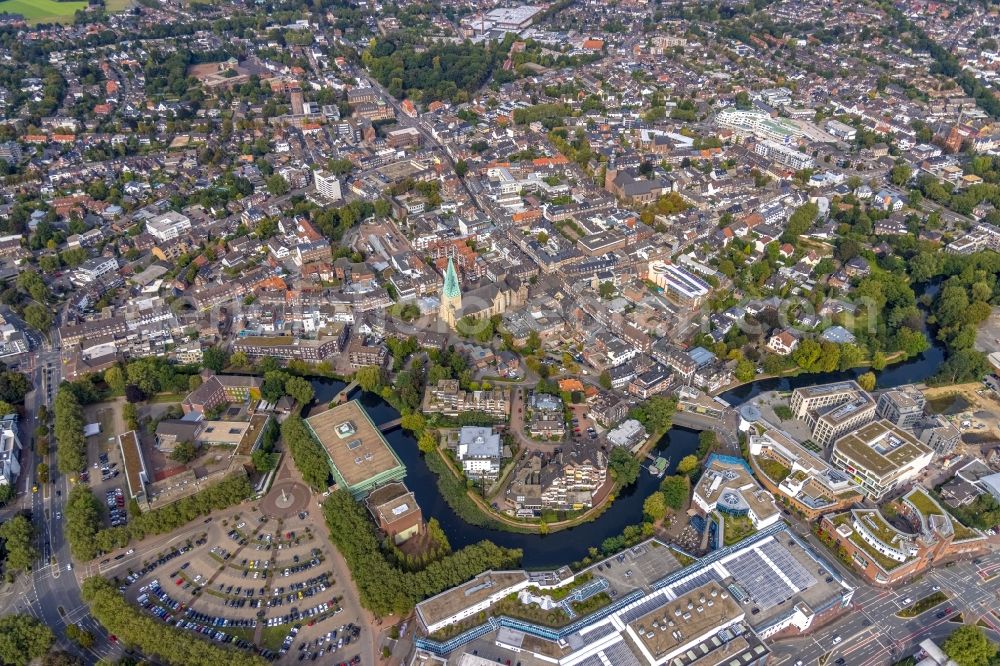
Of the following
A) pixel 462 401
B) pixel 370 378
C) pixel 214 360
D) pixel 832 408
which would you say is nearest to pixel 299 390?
pixel 370 378

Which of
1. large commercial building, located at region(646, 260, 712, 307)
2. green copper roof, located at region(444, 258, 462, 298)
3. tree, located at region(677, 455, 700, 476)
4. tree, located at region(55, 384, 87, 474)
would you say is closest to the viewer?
tree, located at region(677, 455, 700, 476)

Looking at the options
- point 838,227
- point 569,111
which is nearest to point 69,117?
point 569,111

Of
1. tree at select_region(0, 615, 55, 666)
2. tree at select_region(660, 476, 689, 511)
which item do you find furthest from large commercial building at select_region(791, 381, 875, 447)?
tree at select_region(0, 615, 55, 666)

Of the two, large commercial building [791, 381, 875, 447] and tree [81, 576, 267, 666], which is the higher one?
large commercial building [791, 381, 875, 447]

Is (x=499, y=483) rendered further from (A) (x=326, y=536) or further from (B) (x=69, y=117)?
(B) (x=69, y=117)

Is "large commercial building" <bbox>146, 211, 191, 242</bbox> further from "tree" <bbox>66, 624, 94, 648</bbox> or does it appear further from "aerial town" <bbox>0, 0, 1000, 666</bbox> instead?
"tree" <bbox>66, 624, 94, 648</bbox>

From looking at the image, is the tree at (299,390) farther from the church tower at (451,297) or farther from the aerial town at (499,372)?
the church tower at (451,297)

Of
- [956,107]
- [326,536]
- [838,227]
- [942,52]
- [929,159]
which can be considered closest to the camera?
[326,536]

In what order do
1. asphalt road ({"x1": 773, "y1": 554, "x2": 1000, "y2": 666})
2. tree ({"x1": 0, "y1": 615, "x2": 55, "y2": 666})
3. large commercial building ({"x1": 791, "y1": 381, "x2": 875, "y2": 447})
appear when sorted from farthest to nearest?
1. large commercial building ({"x1": 791, "y1": 381, "x2": 875, "y2": 447})
2. asphalt road ({"x1": 773, "y1": 554, "x2": 1000, "y2": 666})
3. tree ({"x1": 0, "y1": 615, "x2": 55, "y2": 666})
